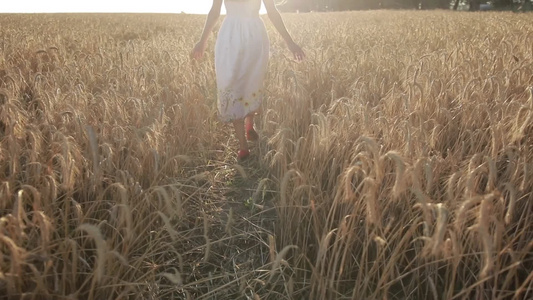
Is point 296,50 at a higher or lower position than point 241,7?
lower

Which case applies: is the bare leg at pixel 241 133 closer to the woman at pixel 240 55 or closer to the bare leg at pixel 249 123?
the woman at pixel 240 55

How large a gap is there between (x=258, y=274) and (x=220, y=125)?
2.19m

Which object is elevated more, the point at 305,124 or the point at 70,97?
the point at 70,97

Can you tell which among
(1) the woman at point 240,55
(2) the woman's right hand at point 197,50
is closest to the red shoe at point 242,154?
(1) the woman at point 240,55

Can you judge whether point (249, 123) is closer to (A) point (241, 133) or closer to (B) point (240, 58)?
(A) point (241, 133)

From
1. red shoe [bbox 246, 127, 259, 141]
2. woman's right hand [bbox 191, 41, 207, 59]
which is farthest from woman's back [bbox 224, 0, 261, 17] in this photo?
red shoe [bbox 246, 127, 259, 141]

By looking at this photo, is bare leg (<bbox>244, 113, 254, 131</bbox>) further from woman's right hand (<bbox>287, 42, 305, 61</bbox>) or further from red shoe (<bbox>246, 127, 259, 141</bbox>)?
woman's right hand (<bbox>287, 42, 305, 61</bbox>)

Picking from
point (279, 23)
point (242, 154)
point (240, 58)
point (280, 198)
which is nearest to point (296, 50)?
point (279, 23)

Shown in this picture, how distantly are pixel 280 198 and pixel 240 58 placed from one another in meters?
1.23

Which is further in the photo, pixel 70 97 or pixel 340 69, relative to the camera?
pixel 340 69

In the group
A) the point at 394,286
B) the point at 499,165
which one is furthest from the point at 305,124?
the point at 394,286

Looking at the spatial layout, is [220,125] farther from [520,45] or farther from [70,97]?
[520,45]

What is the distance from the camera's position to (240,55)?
304 centimetres

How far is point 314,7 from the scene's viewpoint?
187 feet
